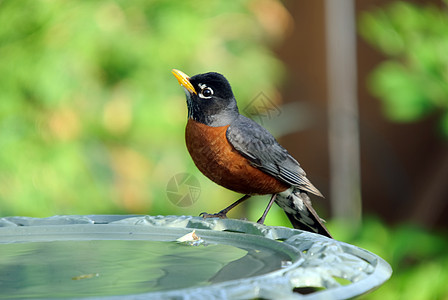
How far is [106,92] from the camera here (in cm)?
456

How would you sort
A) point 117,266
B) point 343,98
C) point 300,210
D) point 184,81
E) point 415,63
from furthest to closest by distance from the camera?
point 343,98, point 415,63, point 300,210, point 184,81, point 117,266

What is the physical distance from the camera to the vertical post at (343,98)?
21.5 feet

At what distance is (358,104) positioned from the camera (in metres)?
6.83

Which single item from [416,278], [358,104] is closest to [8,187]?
[416,278]

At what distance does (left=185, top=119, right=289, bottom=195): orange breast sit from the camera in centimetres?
287

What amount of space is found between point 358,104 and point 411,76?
2.82 metres

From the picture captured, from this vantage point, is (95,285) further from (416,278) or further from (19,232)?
(416,278)

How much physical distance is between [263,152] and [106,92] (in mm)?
1837

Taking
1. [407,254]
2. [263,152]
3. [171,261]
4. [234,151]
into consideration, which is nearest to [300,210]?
[263,152]

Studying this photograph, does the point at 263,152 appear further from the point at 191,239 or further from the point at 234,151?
the point at 191,239

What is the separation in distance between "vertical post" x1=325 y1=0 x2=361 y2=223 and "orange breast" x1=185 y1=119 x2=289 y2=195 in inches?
144

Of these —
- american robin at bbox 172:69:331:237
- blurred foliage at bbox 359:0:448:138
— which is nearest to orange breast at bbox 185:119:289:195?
american robin at bbox 172:69:331:237

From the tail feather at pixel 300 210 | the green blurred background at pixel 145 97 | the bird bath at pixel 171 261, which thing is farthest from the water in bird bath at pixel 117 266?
the tail feather at pixel 300 210

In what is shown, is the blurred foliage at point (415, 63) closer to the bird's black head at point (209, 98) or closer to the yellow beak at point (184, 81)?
the bird's black head at point (209, 98)
